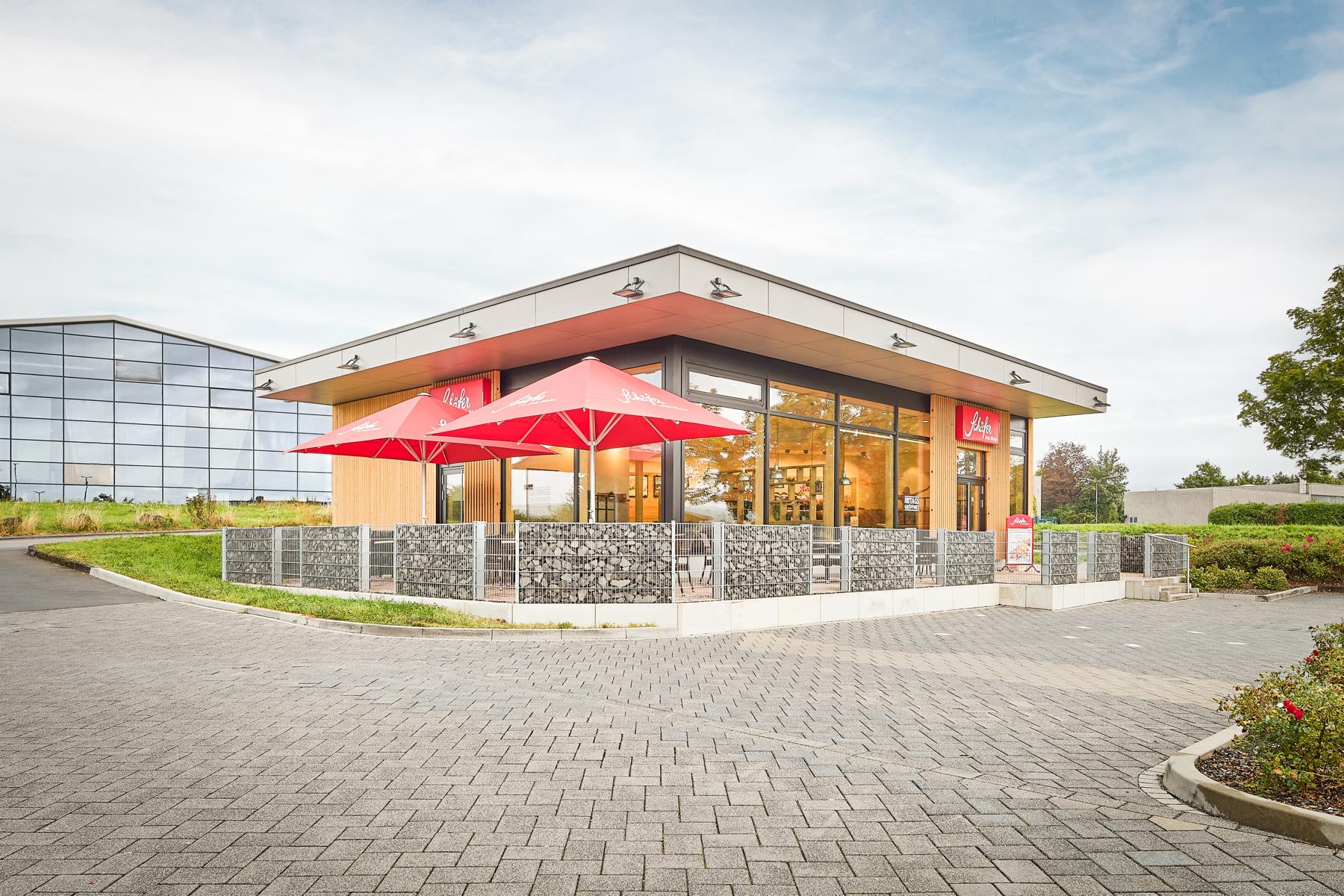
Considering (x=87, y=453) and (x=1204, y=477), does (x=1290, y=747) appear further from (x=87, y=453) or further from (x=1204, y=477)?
(x=1204, y=477)

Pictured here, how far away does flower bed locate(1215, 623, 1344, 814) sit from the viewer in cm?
375

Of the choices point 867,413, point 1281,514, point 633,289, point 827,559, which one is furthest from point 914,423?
point 1281,514

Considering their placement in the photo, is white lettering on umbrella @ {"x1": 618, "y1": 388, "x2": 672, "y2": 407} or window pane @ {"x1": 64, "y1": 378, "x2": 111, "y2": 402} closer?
white lettering on umbrella @ {"x1": 618, "y1": 388, "x2": 672, "y2": 407}

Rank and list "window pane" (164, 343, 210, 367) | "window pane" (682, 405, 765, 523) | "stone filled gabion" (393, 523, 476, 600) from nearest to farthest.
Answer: "stone filled gabion" (393, 523, 476, 600) < "window pane" (682, 405, 765, 523) < "window pane" (164, 343, 210, 367)

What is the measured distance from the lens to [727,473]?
49.8ft

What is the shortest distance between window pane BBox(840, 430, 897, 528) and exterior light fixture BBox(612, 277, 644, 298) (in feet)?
24.5

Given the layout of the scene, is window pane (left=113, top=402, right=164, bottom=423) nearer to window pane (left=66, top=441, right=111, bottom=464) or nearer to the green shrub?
window pane (left=66, top=441, right=111, bottom=464)

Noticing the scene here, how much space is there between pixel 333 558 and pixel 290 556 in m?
1.52

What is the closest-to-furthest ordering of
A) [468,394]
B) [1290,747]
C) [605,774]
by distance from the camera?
[1290,747], [605,774], [468,394]

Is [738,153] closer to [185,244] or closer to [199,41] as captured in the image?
[199,41]

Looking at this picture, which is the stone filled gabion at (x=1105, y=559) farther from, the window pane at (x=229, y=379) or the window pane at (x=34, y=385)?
the window pane at (x=34, y=385)

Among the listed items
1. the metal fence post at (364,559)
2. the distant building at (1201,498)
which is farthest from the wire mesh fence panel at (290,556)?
the distant building at (1201,498)

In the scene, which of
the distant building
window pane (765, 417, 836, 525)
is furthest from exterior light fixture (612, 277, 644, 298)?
Result: the distant building

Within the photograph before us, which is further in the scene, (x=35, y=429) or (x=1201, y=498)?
(x=1201, y=498)
